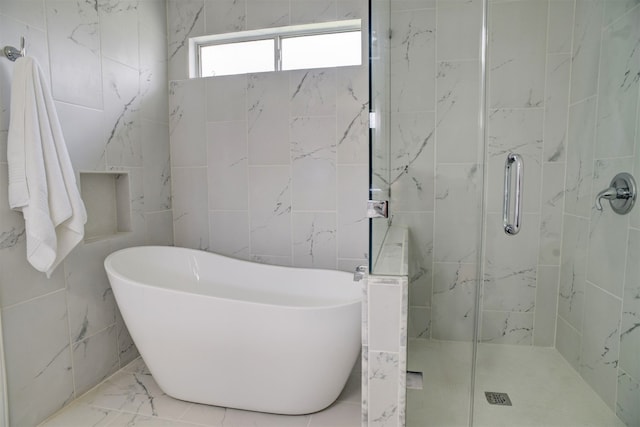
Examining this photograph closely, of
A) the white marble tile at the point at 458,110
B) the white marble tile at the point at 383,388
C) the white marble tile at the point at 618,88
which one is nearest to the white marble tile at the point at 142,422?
the white marble tile at the point at 383,388

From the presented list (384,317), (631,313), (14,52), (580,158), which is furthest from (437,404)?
(14,52)

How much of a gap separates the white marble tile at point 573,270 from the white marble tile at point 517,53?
0.78 m

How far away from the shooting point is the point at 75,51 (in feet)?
6.41

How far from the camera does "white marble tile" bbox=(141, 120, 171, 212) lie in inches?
97.7

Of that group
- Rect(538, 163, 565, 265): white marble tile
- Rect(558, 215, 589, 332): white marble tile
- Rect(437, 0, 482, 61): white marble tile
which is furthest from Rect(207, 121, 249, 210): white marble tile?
Rect(558, 215, 589, 332): white marble tile

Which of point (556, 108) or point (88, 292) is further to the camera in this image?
point (556, 108)

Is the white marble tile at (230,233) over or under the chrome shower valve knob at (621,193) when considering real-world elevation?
under

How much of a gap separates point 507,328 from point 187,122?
2.67 meters

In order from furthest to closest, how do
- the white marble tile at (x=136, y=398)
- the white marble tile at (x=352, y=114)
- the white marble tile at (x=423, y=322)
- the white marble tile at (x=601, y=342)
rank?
1. the white marble tile at (x=352, y=114)
2. the white marble tile at (x=423, y=322)
3. the white marble tile at (x=136, y=398)
4. the white marble tile at (x=601, y=342)

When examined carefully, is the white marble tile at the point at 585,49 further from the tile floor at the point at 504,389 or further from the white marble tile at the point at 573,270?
A: the tile floor at the point at 504,389

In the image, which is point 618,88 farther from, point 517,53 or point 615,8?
point 517,53

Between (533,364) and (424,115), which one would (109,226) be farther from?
(533,364)

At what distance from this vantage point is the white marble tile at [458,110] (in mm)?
2219

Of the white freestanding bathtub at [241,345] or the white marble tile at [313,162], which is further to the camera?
the white marble tile at [313,162]
